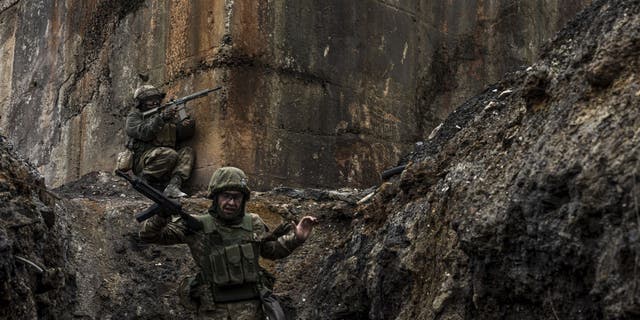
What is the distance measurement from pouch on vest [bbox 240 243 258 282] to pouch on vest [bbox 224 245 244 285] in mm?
27

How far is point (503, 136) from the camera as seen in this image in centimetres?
685

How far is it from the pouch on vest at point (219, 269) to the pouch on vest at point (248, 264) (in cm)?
11

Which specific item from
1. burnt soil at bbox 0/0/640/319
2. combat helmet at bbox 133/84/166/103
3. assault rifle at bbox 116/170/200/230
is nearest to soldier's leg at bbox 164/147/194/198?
burnt soil at bbox 0/0/640/319

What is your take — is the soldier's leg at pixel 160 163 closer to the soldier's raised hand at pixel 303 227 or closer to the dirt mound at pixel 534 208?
the dirt mound at pixel 534 208

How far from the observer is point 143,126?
9906mm

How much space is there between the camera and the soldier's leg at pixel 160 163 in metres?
9.87

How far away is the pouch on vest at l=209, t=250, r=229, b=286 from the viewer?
7.23 m

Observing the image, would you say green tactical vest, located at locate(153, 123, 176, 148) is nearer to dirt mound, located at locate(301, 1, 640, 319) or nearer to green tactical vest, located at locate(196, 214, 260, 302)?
dirt mound, located at locate(301, 1, 640, 319)

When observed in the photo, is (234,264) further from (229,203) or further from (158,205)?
(158,205)

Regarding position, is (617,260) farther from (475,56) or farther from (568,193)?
(475,56)

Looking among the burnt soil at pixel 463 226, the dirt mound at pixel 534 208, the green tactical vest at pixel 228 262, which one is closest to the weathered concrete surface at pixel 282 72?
the burnt soil at pixel 463 226

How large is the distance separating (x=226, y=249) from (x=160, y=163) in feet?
9.01

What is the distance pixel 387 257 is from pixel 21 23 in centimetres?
764

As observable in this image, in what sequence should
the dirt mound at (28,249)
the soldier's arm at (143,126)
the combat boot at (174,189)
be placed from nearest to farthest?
the dirt mound at (28,249), the combat boot at (174,189), the soldier's arm at (143,126)
